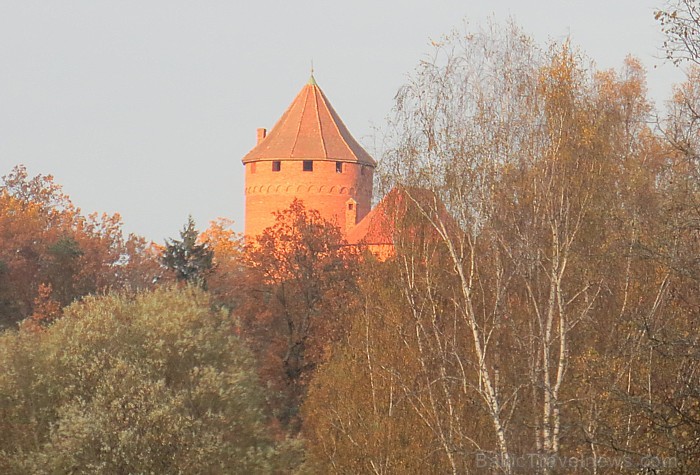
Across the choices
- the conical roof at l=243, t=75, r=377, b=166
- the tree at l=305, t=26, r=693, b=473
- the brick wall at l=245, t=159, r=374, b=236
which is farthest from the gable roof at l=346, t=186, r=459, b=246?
the conical roof at l=243, t=75, r=377, b=166

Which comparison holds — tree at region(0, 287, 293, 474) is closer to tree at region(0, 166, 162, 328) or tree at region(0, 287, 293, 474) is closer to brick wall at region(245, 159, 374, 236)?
tree at region(0, 166, 162, 328)

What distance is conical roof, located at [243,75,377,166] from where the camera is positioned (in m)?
72.8

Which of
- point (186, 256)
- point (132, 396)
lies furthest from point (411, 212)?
point (186, 256)

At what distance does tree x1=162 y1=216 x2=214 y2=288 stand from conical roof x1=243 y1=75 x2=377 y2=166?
27577 millimetres

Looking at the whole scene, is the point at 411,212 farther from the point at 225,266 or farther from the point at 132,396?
the point at 225,266

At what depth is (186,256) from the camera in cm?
4522

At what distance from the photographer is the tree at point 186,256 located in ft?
147

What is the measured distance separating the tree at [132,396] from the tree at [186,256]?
18.0 m

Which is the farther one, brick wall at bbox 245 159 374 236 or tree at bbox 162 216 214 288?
brick wall at bbox 245 159 374 236

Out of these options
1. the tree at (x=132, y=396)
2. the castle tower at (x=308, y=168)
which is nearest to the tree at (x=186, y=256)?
the tree at (x=132, y=396)

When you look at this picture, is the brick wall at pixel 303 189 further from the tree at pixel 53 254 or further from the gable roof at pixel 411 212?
the gable roof at pixel 411 212

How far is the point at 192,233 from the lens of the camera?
1780 inches

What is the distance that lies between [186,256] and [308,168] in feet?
91.9

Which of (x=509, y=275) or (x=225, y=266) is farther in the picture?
(x=225, y=266)
